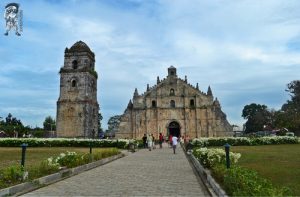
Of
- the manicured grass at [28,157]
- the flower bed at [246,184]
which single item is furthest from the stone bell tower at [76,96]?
the flower bed at [246,184]

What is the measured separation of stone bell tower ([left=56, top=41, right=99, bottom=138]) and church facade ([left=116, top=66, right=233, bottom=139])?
241 inches

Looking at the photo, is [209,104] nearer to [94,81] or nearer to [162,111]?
[162,111]

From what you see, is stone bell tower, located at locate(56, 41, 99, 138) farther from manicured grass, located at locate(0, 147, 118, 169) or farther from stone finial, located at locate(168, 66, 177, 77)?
manicured grass, located at locate(0, 147, 118, 169)

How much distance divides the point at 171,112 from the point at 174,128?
239 cm

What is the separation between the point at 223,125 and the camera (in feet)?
171

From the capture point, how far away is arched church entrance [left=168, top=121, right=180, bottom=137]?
53.4 meters

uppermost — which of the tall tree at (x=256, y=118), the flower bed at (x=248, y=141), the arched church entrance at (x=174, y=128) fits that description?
the tall tree at (x=256, y=118)

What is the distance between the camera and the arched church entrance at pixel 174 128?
53.4m

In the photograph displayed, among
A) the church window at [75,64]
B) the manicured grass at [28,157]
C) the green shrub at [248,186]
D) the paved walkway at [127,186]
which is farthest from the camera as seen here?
the church window at [75,64]

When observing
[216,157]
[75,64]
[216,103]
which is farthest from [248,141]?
[75,64]

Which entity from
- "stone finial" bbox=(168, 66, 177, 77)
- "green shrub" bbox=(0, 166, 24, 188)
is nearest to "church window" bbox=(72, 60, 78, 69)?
"stone finial" bbox=(168, 66, 177, 77)

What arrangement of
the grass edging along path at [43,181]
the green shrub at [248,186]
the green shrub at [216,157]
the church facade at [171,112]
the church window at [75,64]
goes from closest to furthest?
the green shrub at [248,186]
the grass edging along path at [43,181]
the green shrub at [216,157]
the church window at [75,64]
the church facade at [171,112]

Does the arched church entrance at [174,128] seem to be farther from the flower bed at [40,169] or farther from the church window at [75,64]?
the flower bed at [40,169]

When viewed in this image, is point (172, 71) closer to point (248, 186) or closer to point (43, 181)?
point (43, 181)
